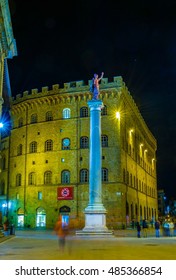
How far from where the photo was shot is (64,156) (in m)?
47.5

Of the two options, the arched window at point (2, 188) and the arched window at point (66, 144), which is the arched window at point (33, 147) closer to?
the arched window at point (66, 144)

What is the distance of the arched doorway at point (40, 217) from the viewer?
47062 millimetres

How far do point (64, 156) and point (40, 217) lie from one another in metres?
7.97

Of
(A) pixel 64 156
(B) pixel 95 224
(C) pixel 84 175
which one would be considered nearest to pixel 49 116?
(A) pixel 64 156

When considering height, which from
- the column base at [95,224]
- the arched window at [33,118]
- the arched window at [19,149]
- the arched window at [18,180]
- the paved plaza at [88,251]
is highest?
the arched window at [33,118]

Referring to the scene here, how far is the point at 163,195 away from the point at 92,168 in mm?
124183

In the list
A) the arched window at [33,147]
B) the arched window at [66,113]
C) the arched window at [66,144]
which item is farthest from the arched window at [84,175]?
the arched window at [33,147]

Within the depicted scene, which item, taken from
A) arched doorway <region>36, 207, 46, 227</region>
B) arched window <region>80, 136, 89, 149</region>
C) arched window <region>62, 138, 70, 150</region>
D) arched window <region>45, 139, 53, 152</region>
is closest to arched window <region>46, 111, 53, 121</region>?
arched window <region>45, 139, 53, 152</region>

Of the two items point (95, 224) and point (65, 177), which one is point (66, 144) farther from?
point (95, 224)

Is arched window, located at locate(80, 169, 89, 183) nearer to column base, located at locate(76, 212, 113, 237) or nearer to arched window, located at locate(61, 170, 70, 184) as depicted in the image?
arched window, located at locate(61, 170, 70, 184)

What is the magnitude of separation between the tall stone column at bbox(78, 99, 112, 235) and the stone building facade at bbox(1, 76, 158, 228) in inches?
567

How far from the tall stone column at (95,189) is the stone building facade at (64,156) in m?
14.4

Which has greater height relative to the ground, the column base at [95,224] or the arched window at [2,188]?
the arched window at [2,188]
